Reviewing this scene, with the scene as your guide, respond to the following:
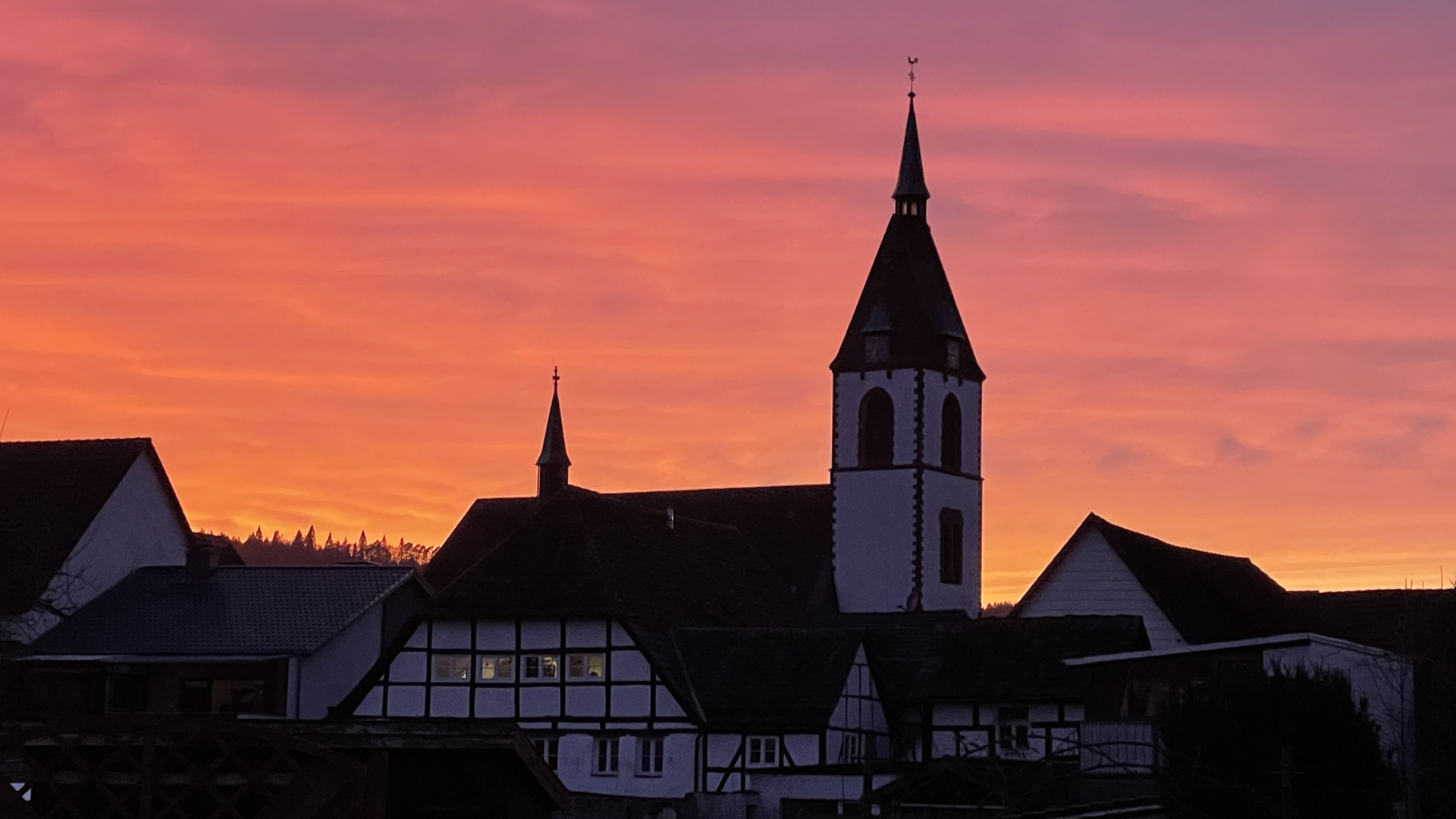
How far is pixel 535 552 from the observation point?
58.8 meters

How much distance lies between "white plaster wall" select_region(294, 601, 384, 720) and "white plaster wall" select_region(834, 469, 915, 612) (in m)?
14.8

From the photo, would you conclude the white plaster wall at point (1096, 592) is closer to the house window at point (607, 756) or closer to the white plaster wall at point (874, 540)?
the white plaster wall at point (874, 540)

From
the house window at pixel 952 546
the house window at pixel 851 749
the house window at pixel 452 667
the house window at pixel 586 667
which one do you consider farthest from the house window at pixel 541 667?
the house window at pixel 952 546

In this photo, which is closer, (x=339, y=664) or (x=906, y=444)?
(x=339, y=664)

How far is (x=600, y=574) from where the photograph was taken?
57.2 meters

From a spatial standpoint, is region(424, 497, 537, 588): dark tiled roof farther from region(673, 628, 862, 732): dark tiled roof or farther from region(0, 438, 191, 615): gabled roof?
region(673, 628, 862, 732): dark tiled roof

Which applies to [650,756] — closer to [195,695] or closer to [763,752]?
[763,752]

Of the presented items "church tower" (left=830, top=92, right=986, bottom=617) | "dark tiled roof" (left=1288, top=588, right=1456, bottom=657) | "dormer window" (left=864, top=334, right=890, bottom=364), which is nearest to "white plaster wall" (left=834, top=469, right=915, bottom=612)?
"church tower" (left=830, top=92, right=986, bottom=617)

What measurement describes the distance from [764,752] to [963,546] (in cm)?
2231

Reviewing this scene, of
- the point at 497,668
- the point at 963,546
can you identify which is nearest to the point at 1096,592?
the point at 963,546

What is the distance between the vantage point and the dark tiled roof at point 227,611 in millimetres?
64000

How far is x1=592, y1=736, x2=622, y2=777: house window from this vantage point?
5556 cm

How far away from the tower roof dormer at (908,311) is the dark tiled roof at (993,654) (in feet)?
53.0

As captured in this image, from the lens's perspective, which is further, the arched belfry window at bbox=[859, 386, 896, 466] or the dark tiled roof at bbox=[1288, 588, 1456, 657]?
the arched belfry window at bbox=[859, 386, 896, 466]
